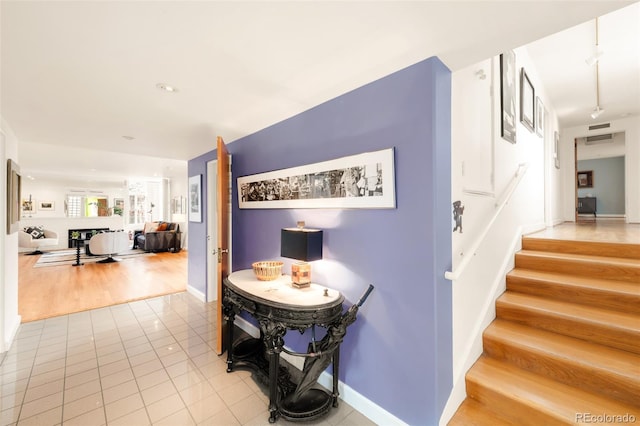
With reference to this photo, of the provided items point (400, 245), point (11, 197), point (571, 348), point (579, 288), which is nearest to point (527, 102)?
point (579, 288)

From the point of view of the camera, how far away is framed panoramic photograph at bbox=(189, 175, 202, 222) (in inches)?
173

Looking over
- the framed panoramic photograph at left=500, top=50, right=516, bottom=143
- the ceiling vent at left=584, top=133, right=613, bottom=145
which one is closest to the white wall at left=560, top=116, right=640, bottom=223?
the ceiling vent at left=584, top=133, right=613, bottom=145

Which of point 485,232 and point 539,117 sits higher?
point 539,117

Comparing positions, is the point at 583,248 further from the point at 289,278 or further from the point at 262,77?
the point at 262,77

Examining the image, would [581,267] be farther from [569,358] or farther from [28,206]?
[28,206]

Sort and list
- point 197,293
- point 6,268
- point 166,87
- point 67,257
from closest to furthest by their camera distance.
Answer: point 166,87
point 6,268
point 197,293
point 67,257

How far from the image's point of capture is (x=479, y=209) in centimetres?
216

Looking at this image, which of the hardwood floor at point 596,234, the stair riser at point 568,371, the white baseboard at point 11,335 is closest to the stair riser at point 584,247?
the hardwood floor at point 596,234

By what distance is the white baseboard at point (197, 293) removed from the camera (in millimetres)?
4333

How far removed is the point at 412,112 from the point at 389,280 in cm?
110

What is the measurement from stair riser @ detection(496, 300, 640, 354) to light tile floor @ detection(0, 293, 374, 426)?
59.6 inches

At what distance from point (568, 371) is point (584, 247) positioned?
1.49 metres

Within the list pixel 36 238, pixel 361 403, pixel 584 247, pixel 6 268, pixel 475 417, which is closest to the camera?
pixel 475 417

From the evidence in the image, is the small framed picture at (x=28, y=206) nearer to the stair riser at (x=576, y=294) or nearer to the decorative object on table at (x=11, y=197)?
the decorative object on table at (x=11, y=197)
